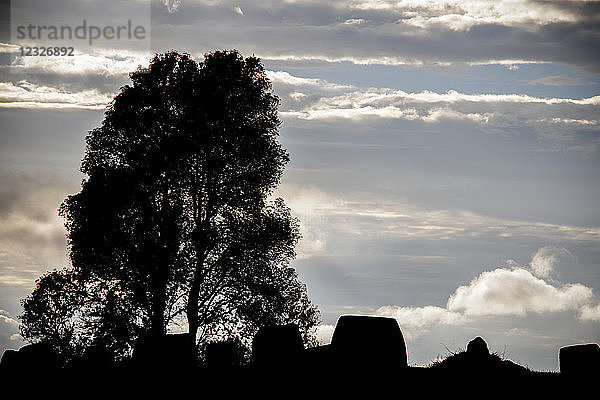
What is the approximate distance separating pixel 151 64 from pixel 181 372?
2610 cm

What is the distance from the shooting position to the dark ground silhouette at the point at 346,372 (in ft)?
63.5

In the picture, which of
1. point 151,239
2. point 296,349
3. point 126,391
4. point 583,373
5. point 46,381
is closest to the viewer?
point 583,373

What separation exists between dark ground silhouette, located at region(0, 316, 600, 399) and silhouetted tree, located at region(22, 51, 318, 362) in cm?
1825

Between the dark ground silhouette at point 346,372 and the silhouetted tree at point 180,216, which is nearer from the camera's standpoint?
the dark ground silhouette at point 346,372

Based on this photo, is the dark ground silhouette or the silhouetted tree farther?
the silhouetted tree

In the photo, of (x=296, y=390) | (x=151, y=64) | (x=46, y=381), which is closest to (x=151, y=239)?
(x=151, y=64)

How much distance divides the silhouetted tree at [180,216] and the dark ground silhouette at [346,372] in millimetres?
18251

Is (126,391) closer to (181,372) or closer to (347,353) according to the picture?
(181,372)

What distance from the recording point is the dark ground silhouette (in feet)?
63.5

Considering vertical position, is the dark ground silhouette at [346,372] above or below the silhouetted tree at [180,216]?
below

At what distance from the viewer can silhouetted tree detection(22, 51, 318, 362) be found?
4219cm

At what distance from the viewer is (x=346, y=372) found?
19.8m

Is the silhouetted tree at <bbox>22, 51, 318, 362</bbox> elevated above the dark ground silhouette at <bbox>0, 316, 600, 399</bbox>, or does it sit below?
above

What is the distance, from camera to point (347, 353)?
20.4m
